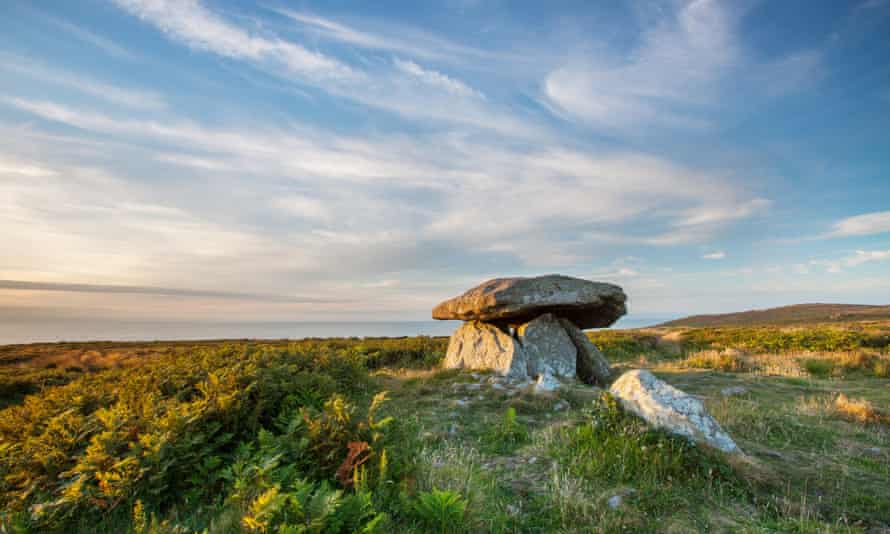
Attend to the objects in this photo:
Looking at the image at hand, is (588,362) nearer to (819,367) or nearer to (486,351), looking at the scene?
(486,351)

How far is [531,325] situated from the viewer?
14133 mm

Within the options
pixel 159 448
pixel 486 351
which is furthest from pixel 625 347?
pixel 159 448

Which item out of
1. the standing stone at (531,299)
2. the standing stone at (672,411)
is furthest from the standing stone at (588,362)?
the standing stone at (672,411)

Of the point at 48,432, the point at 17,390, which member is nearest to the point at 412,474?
the point at 48,432

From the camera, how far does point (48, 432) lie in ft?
15.7

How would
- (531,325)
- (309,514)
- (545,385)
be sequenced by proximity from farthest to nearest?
(531,325) → (545,385) → (309,514)

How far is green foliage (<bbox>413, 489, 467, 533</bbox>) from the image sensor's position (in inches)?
139

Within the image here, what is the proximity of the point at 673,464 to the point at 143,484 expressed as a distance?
5513 mm

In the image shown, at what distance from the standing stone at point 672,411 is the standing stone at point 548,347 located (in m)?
6.79

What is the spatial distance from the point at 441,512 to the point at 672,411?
3663 mm

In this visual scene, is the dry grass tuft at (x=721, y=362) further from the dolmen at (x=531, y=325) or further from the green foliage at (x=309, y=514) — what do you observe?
the green foliage at (x=309, y=514)

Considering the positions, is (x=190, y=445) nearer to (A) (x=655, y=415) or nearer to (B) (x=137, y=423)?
(B) (x=137, y=423)

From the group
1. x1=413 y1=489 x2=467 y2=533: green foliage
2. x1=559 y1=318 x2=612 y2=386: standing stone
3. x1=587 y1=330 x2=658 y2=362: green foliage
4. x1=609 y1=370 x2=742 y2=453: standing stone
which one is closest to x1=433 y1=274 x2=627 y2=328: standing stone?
x1=559 y1=318 x2=612 y2=386: standing stone

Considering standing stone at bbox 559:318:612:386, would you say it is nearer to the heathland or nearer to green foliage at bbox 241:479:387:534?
the heathland
